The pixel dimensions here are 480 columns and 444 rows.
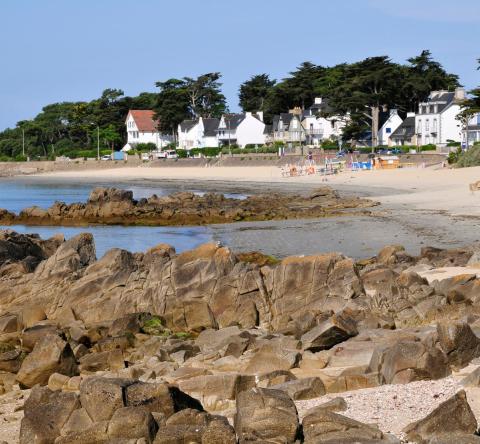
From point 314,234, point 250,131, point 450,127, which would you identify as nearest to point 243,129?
point 250,131

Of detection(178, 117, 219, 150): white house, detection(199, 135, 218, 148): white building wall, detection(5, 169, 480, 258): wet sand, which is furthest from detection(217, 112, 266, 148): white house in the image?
detection(5, 169, 480, 258): wet sand

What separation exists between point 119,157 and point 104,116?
58.4ft

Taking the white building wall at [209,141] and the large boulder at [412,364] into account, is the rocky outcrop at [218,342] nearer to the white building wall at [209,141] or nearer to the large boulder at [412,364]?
the large boulder at [412,364]

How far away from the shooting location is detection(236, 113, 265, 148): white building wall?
12456cm

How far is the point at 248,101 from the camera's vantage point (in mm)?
140250

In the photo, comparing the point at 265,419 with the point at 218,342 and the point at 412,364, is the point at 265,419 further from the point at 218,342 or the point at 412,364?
the point at 218,342

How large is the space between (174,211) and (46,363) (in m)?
27.6

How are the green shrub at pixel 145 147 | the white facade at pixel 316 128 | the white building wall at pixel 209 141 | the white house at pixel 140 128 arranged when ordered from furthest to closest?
the white house at pixel 140 128
the green shrub at pixel 145 147
the white building wall at pixel 209 141
the white facade at pixel 316 128

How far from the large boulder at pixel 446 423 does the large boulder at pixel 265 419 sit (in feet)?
3.29

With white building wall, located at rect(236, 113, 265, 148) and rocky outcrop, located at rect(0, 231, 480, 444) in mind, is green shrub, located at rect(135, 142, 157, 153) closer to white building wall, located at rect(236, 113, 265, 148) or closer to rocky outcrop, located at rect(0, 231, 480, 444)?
white building wall, located at rect(236, 113, 265, 148)

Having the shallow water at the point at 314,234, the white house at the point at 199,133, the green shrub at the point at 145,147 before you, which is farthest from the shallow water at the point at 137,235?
the green shrub at the point at 145,147

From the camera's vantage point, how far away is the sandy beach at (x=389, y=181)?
39.3 m

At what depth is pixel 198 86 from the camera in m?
135

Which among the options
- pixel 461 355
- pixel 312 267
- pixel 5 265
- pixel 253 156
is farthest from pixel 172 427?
pixel 253 156
